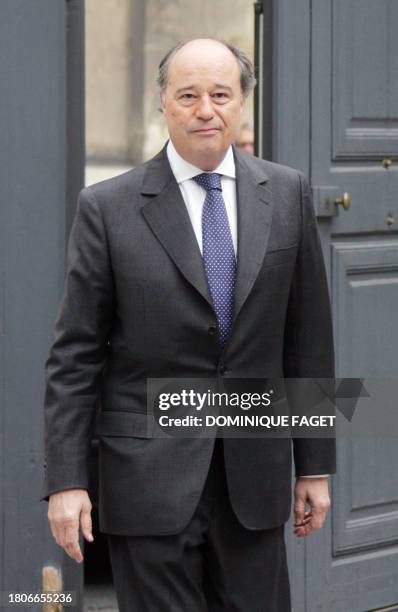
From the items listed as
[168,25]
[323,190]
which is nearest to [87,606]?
[323,190]

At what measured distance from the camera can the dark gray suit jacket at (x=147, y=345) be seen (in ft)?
10.4

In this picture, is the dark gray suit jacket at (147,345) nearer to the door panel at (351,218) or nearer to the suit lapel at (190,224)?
the suit lapel at (190,224)

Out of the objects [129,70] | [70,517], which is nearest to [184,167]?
[70,517]

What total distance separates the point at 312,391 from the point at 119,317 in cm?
50

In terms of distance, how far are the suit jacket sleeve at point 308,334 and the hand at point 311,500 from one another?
3 cm

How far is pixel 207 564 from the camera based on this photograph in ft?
10.7

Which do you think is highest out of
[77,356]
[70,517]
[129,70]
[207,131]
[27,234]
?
[129,70]

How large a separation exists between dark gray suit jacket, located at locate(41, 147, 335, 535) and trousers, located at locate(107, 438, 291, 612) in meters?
0.04

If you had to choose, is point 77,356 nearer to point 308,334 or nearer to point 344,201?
point 308,334

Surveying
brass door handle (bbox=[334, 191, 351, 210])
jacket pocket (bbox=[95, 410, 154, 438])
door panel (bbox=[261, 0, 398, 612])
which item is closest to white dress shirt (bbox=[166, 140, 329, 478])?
→ jacket pocket (bbox=[95, 410, 154, 438])

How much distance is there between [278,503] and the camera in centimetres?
329

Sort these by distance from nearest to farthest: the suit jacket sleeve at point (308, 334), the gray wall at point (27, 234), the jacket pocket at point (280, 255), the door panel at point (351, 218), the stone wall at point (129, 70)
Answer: the jacket pocket at point (280, 255), the suit jacket sleeve at point (308, 334), the gray wall at point (27, 234), the door panel at point (351, 218), the stone wall at point (129, 70)

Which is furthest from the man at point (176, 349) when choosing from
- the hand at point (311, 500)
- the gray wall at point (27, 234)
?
the gray wall at point (27, 234)

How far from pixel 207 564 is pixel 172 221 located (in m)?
0.77
